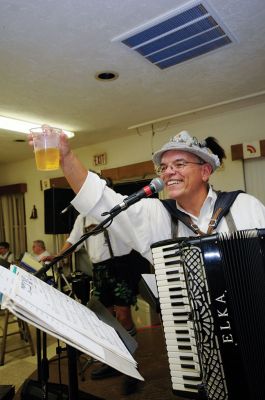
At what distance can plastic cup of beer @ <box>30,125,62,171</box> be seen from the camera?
115cm

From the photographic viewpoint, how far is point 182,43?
2242mm

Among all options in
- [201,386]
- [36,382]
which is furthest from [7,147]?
[201,386]

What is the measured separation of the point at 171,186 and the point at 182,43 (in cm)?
138

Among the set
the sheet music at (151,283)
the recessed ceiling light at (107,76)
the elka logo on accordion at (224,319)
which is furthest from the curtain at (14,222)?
the elka logo on accordion at (224,319)

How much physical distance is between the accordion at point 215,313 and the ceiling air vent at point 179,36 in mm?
1558

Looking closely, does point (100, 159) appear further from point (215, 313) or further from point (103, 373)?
point (215, 313)

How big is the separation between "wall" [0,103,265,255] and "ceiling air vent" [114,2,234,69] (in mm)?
1645

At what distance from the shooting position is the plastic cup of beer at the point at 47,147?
115 centimetres

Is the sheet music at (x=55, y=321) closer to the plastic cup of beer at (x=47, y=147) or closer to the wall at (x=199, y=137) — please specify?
the plastic cup of beer at (x=47, y=147)

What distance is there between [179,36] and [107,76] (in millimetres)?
765

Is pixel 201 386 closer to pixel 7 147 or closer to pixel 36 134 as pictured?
pixel 36 134


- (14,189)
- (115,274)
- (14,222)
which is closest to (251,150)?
(115,274)

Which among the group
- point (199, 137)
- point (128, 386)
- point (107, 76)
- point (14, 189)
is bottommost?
point (128, 386)

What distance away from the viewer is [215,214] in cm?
133
